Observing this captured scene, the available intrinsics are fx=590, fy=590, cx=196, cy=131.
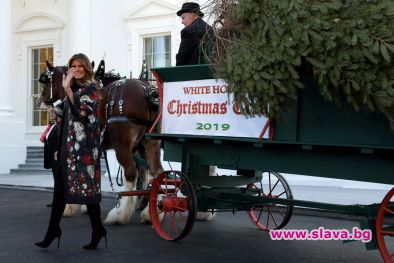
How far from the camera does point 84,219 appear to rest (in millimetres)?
7762

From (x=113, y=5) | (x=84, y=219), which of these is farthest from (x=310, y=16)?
(x=113, y=5)

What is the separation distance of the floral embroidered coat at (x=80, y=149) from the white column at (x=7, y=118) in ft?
36.5

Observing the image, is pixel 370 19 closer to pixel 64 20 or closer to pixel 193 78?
pixel 193 78

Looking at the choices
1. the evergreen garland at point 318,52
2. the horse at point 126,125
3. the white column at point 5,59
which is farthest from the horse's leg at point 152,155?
the white column at point 5,59

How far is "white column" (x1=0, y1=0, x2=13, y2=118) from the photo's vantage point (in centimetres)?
1598

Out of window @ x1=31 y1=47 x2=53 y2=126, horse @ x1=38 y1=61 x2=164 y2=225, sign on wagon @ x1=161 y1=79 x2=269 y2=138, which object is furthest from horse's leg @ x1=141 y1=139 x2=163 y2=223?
window @ x1=31 y1=47 x2=53 y2=126

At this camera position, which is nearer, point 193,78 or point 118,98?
point 193,78

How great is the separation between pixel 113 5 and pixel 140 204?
8.86m

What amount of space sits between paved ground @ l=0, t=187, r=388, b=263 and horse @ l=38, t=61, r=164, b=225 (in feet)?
1.07

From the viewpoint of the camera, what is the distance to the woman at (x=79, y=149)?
5352mm

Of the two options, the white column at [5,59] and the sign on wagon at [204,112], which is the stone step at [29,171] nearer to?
the white column at [5,59]

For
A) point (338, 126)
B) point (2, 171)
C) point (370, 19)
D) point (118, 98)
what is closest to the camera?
point (370, 19)

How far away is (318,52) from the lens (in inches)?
155

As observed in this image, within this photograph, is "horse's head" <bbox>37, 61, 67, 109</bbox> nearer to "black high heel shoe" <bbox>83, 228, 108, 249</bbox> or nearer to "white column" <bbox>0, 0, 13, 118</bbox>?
"black high heel shoe" <bbox>83, 228, 108, 249</bbox>
